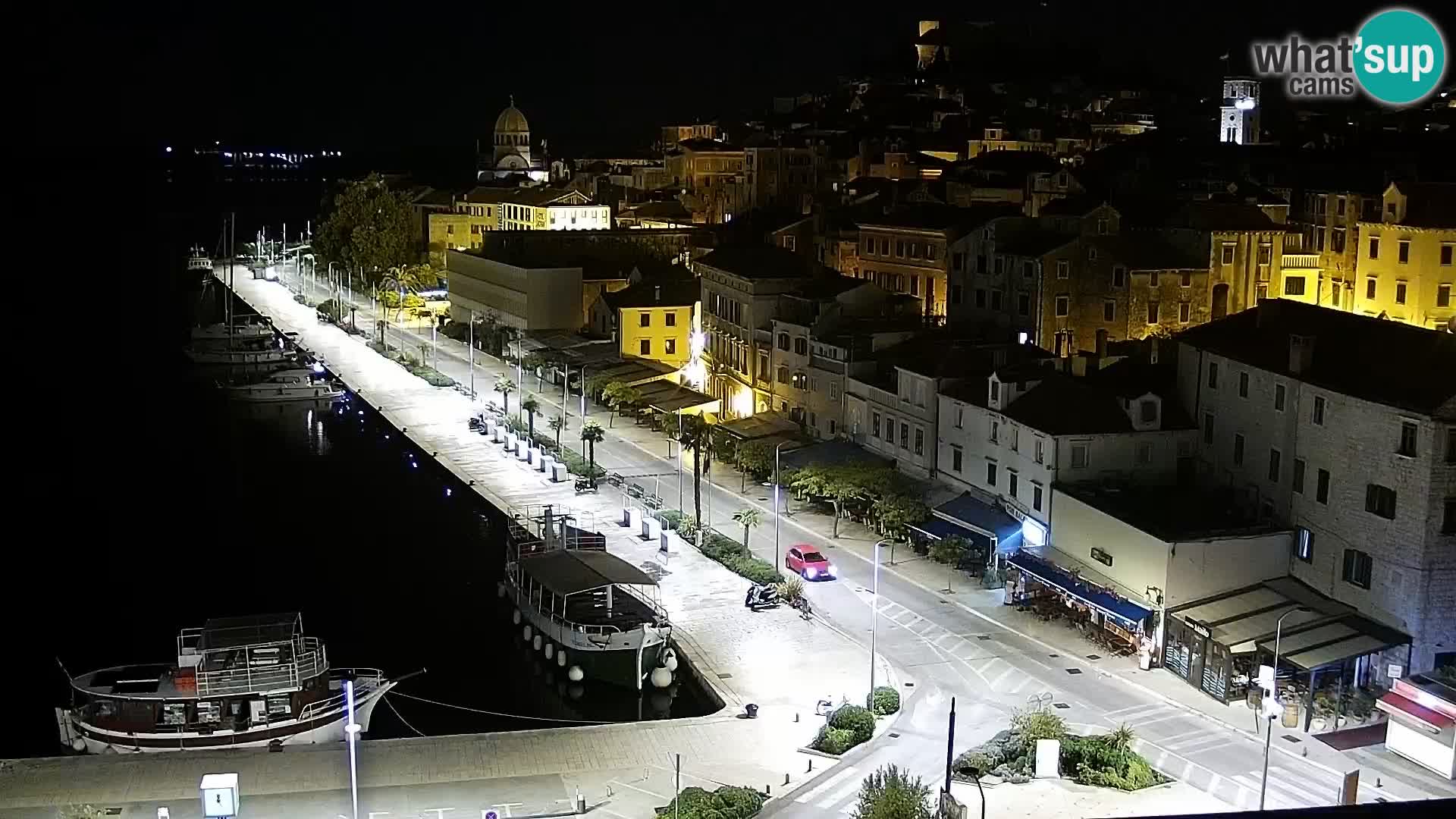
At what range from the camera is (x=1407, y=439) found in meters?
34.9

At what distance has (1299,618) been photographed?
35.6 meters

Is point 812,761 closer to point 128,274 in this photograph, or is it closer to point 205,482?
point 205,482

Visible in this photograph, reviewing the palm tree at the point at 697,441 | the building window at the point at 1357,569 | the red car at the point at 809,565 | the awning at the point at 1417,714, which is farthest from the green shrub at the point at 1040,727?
the palm tree at the point at 697,441

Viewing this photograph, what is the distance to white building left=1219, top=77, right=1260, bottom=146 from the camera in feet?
327

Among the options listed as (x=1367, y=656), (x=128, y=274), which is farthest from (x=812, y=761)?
(x=128, y=274)

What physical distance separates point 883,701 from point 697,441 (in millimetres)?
19458

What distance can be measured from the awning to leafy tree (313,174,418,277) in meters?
94.0

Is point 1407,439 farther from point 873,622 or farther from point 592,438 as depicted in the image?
point 592,438

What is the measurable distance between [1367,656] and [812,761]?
12.6 metres

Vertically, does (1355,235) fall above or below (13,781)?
above

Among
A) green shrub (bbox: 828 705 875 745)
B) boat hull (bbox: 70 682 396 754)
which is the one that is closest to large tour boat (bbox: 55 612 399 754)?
boat hull (bbox: 70 682 396 754)

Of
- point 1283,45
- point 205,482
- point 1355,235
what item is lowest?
point 205,482

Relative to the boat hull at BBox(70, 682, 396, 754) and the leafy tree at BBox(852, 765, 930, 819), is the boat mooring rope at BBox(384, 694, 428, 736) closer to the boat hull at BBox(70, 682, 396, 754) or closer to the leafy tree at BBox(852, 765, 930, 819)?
the boat hull at BBox(70, 682, 396, 754)

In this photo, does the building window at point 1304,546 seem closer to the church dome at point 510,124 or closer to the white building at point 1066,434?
the white building at point 1066,434
